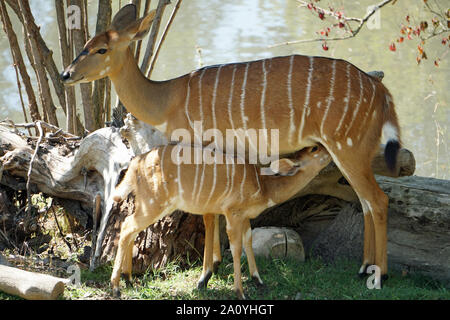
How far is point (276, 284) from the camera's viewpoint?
420 cm

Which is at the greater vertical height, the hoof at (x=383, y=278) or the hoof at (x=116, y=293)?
the hoof at (x=116, y=293)

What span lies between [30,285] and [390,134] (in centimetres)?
236

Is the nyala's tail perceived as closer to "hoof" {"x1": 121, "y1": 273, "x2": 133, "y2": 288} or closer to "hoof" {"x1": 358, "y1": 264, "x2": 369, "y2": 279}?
"hoof" {"x1": 358, "y1": 264, "x2": 369, "y2": 279}

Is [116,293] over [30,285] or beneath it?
beneath

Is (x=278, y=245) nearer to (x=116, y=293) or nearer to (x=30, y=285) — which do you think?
(x=116, y=293)

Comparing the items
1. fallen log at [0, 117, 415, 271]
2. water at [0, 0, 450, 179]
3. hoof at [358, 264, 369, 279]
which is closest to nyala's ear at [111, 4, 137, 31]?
fallen log at [0, 117, 415, 271]

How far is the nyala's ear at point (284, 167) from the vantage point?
4051 mm

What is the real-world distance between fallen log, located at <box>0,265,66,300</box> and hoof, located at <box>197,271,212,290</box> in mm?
859

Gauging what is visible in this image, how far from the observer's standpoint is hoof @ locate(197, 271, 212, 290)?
4173 mm

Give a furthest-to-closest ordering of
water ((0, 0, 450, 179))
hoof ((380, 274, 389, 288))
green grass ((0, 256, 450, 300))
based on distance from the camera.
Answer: water ((0, 0, 450, 179)) → hoof ((380, 274, 389, 288)) → green grass ((0, 256, 450, 300))

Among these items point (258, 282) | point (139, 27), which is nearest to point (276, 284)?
point (258, 282)

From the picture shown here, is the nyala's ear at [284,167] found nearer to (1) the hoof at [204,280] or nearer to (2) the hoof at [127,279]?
(1) the hoof at [204,280]

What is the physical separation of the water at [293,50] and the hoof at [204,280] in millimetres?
5052

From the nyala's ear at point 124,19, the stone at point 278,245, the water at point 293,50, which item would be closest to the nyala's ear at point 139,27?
the nyala's ear at point 124,19
